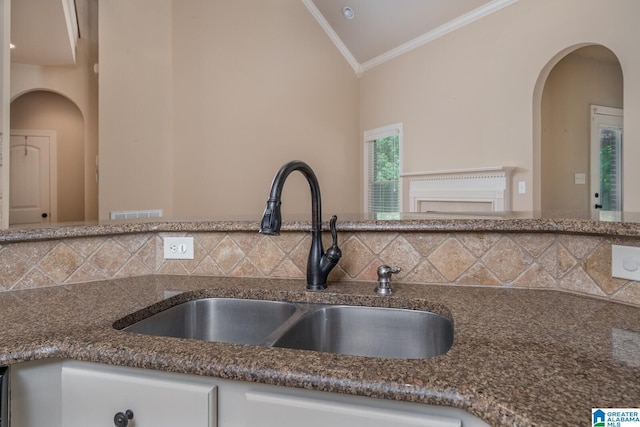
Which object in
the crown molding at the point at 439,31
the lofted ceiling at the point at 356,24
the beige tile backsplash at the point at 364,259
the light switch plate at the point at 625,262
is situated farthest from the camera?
the crown molding at the point at 439,31

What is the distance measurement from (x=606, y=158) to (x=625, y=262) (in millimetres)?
5057

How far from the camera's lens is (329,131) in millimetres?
5906

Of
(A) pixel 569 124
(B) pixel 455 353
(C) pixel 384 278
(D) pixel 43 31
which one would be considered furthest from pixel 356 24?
(B) pixel 455 353

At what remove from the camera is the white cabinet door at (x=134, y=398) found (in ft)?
2.33

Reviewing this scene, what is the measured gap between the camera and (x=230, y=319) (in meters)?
1.19

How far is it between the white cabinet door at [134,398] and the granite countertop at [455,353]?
4cm

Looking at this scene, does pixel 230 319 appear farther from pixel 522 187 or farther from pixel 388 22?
pixel 388 22


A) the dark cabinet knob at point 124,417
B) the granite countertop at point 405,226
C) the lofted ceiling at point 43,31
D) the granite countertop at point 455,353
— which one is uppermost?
the lofted ceiling at point 43,31

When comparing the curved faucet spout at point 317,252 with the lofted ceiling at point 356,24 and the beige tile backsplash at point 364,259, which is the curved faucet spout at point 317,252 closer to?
the beige tile backsplash at point 364,259

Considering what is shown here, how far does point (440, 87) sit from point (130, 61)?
3425 mm

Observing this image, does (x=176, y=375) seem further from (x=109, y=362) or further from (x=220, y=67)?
(x=220, y=67)

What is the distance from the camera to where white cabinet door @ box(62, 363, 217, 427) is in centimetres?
71

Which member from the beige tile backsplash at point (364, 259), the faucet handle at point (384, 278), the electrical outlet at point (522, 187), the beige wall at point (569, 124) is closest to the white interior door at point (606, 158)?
the beige wall at point (569, 124)

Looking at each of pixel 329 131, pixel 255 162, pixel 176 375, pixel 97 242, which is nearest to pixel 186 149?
pixel 255 162
